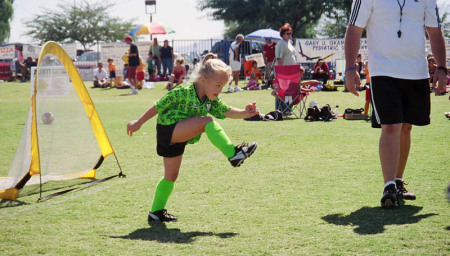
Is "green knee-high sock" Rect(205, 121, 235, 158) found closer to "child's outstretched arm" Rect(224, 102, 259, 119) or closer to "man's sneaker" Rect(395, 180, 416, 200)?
"child's outstretched arm" Rect(224, 102, 259, 119)

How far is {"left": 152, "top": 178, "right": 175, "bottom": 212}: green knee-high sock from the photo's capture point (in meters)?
4.50

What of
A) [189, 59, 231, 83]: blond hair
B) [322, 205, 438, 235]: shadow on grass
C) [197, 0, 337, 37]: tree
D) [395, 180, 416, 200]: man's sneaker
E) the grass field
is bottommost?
the grass field

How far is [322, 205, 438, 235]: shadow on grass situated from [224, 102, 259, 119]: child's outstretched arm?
1.00 meters

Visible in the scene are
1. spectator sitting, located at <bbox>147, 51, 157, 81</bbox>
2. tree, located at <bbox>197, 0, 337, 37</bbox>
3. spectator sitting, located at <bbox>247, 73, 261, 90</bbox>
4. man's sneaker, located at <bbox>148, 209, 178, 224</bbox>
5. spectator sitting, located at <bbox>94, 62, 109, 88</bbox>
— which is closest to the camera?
man's sneaker, located at <bbox>148, 209, 178, 224</bbox>

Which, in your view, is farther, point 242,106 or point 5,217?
point 242,106

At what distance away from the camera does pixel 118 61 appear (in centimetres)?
3133

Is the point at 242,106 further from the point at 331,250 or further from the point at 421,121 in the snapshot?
the point at 331,250

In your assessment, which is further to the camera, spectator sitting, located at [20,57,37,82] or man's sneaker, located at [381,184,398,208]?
spectator sitting, located at [20,57,37,82]

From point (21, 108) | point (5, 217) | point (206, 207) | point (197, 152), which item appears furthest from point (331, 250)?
point (21, 108)

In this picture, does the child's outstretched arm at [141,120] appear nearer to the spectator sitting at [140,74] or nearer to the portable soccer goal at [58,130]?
the portable soccer goal at [58,130]

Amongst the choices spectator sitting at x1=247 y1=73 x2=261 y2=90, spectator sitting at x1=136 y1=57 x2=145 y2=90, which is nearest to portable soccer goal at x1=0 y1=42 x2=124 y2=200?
spectator sitting at x1=247 y1=73 x2=261 y2=90

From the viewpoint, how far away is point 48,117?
639cm

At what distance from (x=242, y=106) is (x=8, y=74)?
21816mm

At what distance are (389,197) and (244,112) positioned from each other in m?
1.34
